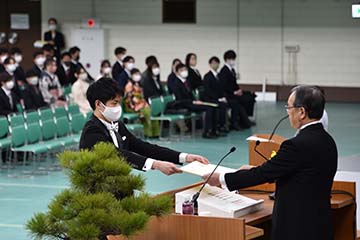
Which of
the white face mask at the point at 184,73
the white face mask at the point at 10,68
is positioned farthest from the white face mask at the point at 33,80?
the white face mask at the point at 184,73

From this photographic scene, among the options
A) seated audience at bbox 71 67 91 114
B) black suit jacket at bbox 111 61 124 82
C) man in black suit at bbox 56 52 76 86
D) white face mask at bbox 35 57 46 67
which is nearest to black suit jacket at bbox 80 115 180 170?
seated audience at bbox 71 67 91 114

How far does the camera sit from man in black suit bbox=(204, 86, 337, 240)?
17.3 ft

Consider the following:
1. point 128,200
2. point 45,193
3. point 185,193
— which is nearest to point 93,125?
point 185,193

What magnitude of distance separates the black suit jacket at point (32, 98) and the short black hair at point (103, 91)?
8887 millimetres

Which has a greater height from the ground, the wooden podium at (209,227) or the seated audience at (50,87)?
the seated audience at (50,87)

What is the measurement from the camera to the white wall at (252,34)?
22.1m

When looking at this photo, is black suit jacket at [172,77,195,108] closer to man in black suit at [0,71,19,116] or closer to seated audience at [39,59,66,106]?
seated audience at [39,59,66,106]

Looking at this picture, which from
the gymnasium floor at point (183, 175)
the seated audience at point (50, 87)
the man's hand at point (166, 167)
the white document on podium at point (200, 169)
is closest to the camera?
the white document on podium at point (200, 169)

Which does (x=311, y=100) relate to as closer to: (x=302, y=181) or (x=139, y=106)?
(x=302, y=181)

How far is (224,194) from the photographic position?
5668 mm

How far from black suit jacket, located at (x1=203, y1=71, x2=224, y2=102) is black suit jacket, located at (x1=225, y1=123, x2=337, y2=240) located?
39.0ft

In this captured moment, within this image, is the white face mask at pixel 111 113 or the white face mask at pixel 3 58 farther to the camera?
the white face mask at pixel 3 58

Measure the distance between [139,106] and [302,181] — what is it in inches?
441

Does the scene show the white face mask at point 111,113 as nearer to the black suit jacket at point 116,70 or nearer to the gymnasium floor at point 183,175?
the gymnasium floor at point 183,175
